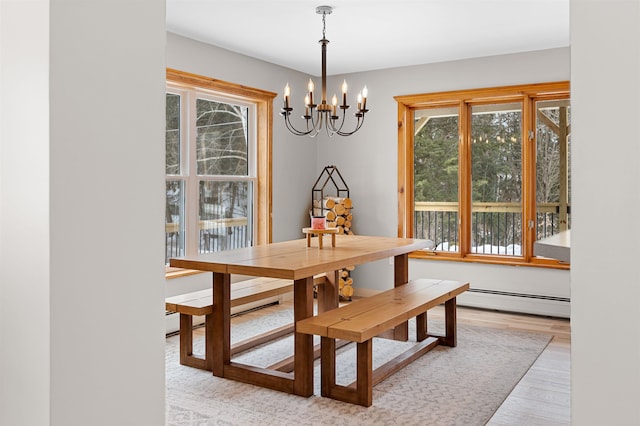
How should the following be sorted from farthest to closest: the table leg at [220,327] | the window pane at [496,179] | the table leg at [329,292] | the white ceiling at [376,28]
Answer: the window pane at [496,179]
the table leg at [329,292]
the white ceiling at [376,28]
the table leg at [220,327]

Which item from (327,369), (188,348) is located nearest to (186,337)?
(188,348)

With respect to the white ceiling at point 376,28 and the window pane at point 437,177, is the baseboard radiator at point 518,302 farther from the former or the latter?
the white ceiling at point 376,28

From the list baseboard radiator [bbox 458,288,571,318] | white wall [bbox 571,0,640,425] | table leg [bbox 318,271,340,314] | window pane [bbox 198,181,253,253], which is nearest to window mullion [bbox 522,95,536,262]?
baseboard radiator [bbox 458,288,571,318]

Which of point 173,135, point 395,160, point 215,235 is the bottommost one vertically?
point 215,235

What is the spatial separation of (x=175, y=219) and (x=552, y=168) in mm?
3334

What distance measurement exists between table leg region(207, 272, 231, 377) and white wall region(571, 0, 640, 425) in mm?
2475

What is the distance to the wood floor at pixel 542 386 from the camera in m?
2.66

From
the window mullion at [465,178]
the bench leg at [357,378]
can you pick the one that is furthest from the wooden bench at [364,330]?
the window mullion at [465,178]

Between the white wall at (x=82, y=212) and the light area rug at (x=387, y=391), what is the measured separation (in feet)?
6.15

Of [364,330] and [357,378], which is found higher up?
[364,330]

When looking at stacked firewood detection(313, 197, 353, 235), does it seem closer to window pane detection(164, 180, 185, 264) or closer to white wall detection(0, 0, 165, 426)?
Answer: window pane detection(164, 180, 185, 264)

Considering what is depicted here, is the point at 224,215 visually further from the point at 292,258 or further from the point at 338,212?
the point at 292,258

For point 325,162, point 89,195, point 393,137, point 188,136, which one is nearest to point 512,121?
point 393,137

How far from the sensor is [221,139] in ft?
16.4
